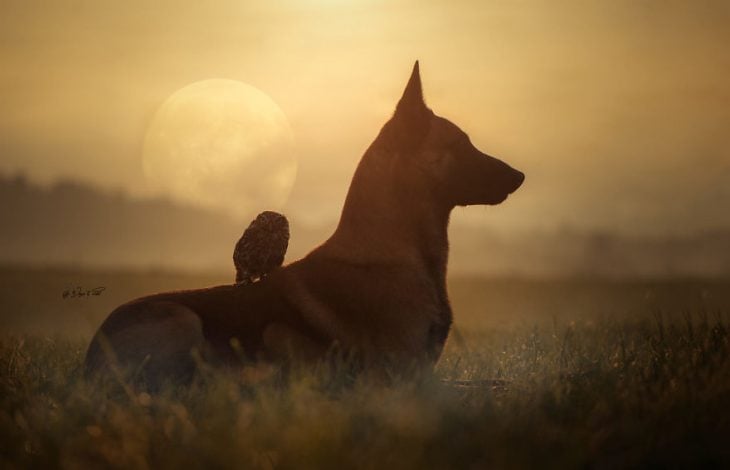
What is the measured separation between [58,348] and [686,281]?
2247 cm

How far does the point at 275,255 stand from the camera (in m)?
9.09

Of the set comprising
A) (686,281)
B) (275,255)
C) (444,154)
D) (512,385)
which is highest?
(444,154)

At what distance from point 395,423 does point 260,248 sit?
3.71 m

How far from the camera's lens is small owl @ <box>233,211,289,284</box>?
356 inches

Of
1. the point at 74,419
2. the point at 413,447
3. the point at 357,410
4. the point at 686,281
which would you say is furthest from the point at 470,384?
the point at 686,281

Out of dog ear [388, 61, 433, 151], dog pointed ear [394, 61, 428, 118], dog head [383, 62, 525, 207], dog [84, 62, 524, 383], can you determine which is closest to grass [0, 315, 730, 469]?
dog [84, 62, 524, 383]

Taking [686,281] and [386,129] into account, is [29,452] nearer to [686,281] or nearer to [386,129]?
[386,129]

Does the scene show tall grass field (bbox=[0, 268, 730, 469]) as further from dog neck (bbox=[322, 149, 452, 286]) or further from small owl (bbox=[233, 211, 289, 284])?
small owl (bbox=[233, 211, 289, 284])

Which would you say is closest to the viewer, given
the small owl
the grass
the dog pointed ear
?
the grass

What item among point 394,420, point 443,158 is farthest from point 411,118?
point 394,420

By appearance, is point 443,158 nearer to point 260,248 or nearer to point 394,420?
point 260,248

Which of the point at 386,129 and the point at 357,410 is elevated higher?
the point at 386,129

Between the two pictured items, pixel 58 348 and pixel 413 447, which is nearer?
pixel 413 447

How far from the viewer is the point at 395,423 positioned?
5.65 m
